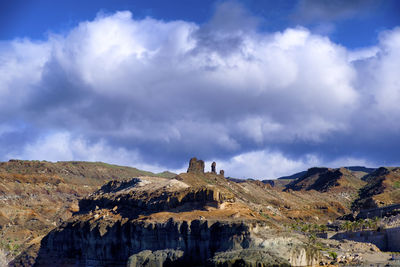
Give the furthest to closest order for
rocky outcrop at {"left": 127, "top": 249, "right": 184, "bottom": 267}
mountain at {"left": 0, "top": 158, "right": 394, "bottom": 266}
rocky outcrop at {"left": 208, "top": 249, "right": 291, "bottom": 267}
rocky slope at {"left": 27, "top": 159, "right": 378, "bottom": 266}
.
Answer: rocky outcrop at {"left": 127, "top": 249, "right": 184, "bottom": 267} → mountain at {"left": 0, "top": 158, "right": 394, "bottom": 266} → rocky slope at {"left": 27, "top": 159, "right": 378, "bottom": 266} → rocky outcrop at {"left": 208, "top": 249, "right": 291, "bottom": 267}

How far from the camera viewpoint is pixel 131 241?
100 metres

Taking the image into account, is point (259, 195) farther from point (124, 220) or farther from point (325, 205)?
point (124, 220)

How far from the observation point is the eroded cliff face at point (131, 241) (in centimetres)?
8006

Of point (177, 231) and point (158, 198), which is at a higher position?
point (158, 198)

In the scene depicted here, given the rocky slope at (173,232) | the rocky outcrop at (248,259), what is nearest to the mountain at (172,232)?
the rocky outcrop at (248,259)

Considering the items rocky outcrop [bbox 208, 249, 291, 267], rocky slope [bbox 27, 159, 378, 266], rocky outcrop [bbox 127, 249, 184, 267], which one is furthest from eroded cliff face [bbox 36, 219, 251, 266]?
rocky outcrop [bbox 208, 249, 291, 267]

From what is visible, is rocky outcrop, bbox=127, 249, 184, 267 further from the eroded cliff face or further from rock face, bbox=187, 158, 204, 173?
rock face, bbox=187, 158, 204, 173

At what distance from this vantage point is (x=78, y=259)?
A: 121 metres

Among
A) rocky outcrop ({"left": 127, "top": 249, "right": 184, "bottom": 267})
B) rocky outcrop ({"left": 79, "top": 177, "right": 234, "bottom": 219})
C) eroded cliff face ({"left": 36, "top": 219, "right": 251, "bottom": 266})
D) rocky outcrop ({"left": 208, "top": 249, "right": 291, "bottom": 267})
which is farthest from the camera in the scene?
rocky outcrop ({"left": 79, "top": 177, "right": 234, "bottom": 219})

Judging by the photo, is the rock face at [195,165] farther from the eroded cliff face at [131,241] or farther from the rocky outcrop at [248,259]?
the rocky outcrop at [248,259]

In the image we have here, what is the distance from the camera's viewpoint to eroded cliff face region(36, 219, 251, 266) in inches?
3152

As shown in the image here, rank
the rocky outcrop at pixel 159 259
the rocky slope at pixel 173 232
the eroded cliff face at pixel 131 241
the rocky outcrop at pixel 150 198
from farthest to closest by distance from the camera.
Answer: the rocky outcrop at pixel 150 198
the rocky outcrop at pixel 159 259
the eroded cliff face at pixel 131 241
the rocky slope at pixel 173 232

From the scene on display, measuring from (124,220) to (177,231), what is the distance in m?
22.1

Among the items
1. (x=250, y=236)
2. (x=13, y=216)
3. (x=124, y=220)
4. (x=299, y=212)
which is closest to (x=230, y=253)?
(x=250, y=236)
